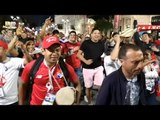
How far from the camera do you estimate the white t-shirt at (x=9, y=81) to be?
4.22 metres

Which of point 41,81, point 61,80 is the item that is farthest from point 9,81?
point 61,80

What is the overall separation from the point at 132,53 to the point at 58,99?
872 mm

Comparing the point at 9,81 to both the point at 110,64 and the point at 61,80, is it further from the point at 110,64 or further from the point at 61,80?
the point at 110,64

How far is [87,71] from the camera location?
21.3 ft

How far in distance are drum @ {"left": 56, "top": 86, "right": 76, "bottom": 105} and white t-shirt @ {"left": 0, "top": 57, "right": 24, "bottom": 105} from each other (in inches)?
31.5

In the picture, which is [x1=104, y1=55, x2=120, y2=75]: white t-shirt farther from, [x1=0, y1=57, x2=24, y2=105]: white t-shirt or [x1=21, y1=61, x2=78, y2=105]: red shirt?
[x1=21, y1=61, x2=78, y2=105]: red shirt

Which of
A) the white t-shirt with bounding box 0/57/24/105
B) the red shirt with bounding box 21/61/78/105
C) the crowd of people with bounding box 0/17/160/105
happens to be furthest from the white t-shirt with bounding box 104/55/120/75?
the red shirt with bounding box 21/61/78/105

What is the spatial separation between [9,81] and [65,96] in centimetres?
90

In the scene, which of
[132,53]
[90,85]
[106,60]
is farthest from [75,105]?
[90,85]

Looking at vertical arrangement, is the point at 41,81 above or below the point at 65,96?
above

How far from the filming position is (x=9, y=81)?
4.23 metres

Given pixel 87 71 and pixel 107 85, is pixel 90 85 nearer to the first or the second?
pixel 87 71

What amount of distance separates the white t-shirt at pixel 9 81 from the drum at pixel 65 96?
2.63ft

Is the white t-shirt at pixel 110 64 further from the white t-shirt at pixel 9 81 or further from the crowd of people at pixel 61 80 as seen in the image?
the white t-shirt at pixel 9 81
